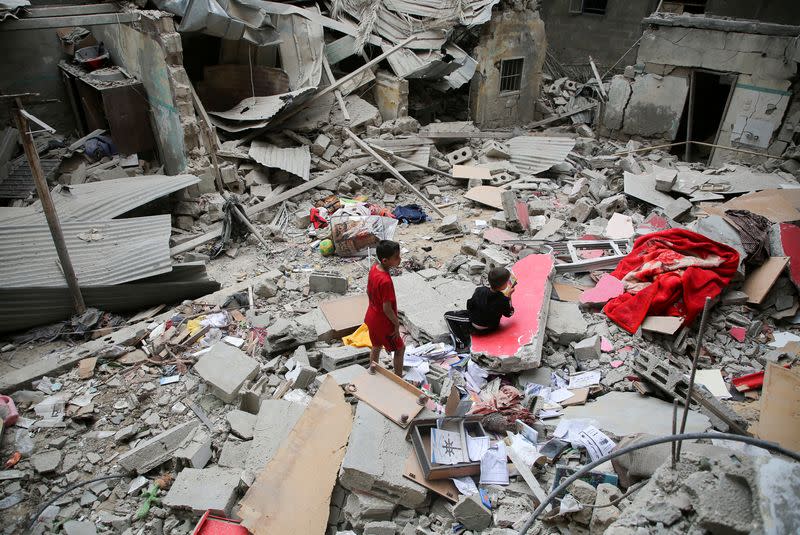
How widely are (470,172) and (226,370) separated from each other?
7109 mm

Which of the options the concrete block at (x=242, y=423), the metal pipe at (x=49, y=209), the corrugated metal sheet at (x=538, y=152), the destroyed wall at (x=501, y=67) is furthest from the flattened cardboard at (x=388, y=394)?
the destroyed wall at (x=501, y=67)

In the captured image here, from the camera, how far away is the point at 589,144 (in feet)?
40.6

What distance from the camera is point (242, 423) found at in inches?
178

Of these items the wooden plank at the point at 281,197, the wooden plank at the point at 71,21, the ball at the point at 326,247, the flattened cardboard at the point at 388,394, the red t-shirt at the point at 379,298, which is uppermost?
the wooden plank at the point at 71,21

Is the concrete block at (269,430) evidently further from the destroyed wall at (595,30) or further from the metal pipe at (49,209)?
the destroyed wall at (595,30)

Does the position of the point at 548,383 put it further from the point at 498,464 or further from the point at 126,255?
the point at 126,255

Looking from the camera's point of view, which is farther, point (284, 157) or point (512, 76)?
point (512, 76)

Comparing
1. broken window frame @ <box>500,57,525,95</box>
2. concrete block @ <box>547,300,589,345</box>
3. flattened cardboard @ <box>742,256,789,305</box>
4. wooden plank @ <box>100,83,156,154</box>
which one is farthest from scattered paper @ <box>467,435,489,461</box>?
broken window frame @ <box>500,57,525,95</box>

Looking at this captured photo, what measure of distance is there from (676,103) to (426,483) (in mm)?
11486

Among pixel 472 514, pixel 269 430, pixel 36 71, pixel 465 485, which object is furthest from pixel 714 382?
pixel 36 71

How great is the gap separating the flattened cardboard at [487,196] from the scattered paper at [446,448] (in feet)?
20.0

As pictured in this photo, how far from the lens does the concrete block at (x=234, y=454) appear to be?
4.19 metres

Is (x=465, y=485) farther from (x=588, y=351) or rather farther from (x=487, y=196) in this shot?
(x=487, y=196)

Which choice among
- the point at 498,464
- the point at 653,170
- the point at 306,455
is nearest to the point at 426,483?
the point at 498,464
